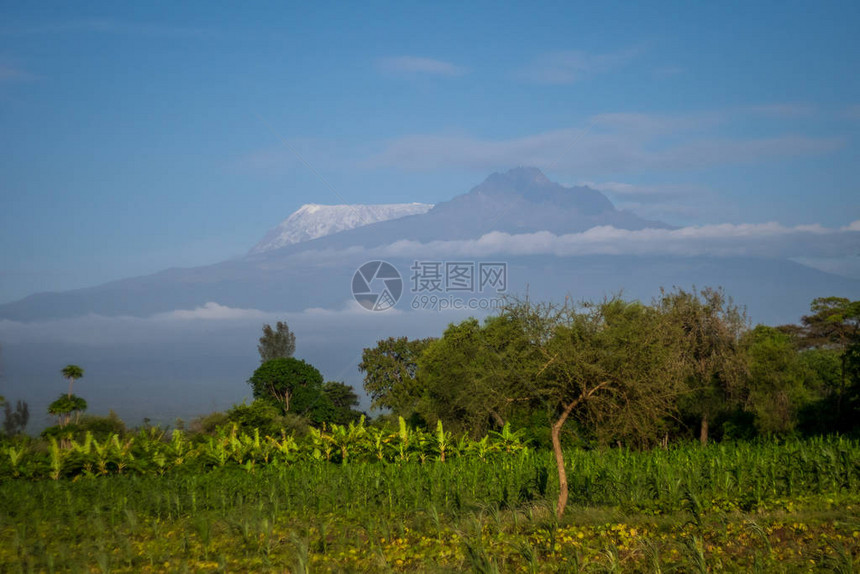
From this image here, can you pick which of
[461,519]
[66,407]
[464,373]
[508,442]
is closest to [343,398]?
[66,407]

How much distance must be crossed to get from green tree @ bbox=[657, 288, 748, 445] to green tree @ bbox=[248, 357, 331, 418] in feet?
124

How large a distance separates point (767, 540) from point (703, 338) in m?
22.5

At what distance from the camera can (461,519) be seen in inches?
415

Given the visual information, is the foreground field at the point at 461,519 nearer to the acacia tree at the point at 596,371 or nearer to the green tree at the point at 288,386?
the acacia tree at the point at 596,371

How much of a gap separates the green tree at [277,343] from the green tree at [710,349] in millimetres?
59960

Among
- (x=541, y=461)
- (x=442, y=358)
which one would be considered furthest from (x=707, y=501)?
(x=442, y=358)

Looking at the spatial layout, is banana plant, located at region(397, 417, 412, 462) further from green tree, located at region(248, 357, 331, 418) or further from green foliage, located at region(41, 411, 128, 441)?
green tree, located at region(248, 357, 331, 418)

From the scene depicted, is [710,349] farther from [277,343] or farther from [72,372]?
[277,343]

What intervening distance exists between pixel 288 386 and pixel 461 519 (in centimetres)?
5259

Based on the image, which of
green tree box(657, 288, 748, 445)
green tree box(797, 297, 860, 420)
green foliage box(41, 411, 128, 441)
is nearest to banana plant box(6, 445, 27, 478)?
green foliage box(41, 411, 128, 441)

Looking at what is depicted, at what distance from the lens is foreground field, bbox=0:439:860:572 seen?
8273mm

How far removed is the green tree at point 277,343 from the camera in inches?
3231

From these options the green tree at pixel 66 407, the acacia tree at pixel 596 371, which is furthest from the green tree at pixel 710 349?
the green tree at pixel 66 407

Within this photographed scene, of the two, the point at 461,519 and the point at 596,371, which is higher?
the point at 596,371
